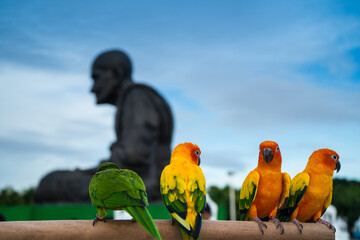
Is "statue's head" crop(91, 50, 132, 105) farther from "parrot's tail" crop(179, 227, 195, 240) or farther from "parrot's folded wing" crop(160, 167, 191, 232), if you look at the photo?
"parrot's tail" crop(179, 227, 195, 240)

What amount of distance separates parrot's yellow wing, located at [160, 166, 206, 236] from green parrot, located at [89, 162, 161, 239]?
0.54ft

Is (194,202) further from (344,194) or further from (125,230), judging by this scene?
(344,194)

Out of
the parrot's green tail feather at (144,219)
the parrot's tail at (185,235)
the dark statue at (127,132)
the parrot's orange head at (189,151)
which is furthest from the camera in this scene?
the dark statue at (127,132)

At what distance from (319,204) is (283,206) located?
25 centimetres

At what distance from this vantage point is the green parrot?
2026 millimetres

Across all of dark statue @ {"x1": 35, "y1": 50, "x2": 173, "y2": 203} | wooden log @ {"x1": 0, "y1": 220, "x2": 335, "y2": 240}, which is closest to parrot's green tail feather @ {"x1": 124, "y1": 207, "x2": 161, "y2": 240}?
wooden log @ {"x1": 0, "y1": 220, "x2": 335, "y2": 240}

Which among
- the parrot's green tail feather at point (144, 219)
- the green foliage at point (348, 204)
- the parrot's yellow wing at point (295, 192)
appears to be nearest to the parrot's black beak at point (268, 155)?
the parrot's yellow wing at point (295, 192)

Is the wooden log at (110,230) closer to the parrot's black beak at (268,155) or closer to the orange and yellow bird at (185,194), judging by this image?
the orange and yellow bird at (185,194)

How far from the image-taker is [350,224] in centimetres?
3988

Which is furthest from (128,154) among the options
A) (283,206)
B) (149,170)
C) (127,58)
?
(283,206)

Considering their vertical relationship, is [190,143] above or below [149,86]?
below

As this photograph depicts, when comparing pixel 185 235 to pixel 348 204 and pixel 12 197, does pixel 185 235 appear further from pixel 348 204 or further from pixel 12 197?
pixel 348 204

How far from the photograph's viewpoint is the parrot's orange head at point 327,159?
2.79m

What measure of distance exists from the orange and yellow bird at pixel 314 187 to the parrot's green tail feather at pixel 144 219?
1160mm
